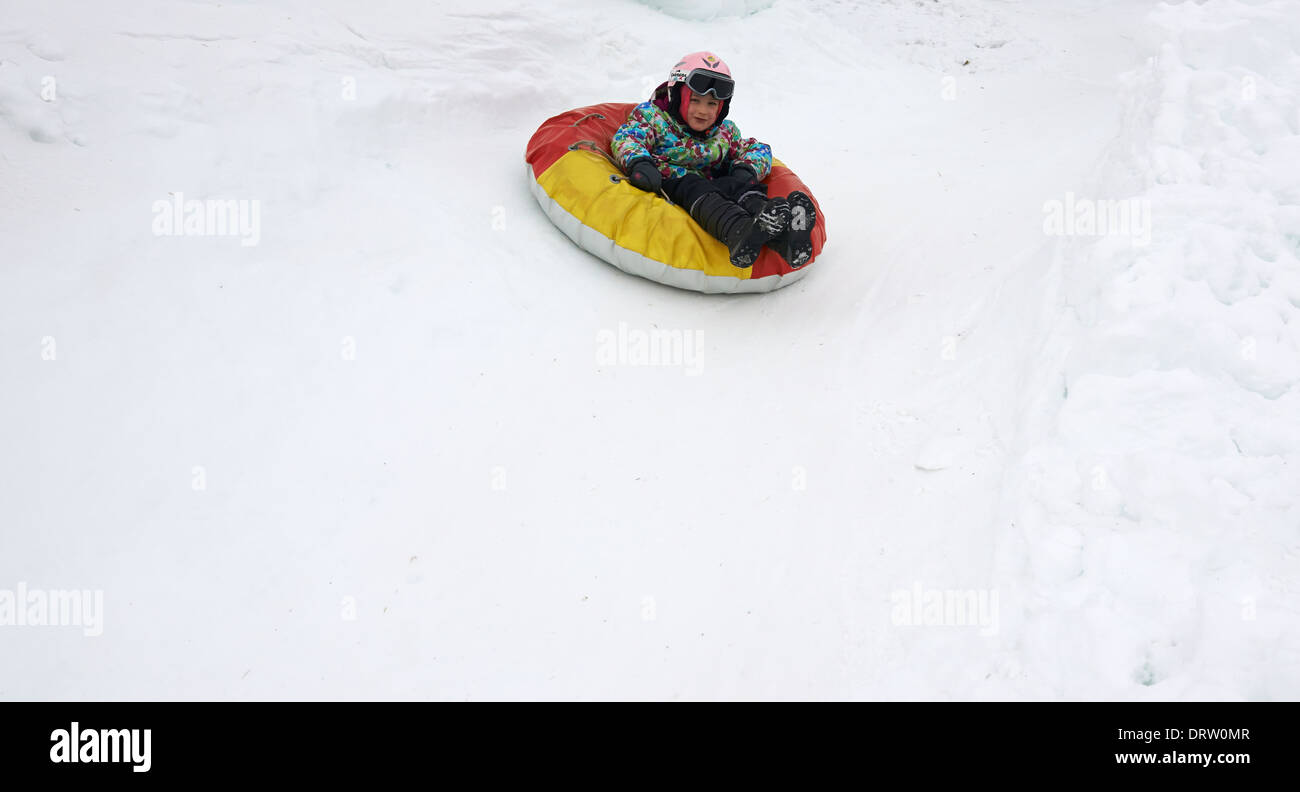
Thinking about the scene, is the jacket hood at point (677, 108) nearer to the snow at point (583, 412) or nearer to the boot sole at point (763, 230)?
the snow at point (583, 412)

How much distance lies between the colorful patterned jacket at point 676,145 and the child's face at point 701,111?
58 millimetres

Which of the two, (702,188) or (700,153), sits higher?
(700,153)

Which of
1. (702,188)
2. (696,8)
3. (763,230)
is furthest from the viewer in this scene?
(696,8)

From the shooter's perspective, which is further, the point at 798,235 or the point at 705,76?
the point at 705,76

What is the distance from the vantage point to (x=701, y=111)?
13.3ft

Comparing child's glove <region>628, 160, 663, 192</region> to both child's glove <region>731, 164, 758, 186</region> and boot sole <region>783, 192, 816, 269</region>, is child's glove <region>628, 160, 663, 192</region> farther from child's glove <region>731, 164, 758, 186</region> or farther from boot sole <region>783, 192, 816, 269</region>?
boot sole <region>783, 192, 816, 269</region>

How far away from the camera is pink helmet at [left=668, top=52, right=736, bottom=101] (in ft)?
13.0

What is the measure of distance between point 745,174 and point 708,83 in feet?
1.51

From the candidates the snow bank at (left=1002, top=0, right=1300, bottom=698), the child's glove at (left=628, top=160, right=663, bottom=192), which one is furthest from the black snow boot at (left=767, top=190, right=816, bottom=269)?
the snow bank at (left=1002, top=0, right=1300, bottom=698)

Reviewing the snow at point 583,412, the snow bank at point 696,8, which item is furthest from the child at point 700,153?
the snow bank at point 696,8

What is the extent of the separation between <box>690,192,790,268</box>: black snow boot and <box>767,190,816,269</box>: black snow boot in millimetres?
35

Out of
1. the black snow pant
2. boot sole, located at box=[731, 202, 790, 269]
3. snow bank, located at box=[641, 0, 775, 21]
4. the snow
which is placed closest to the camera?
the snow

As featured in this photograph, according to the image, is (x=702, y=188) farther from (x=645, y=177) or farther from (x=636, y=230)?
(x=636, y=230)

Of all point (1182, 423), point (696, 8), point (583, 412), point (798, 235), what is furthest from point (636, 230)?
point (696, 8)
